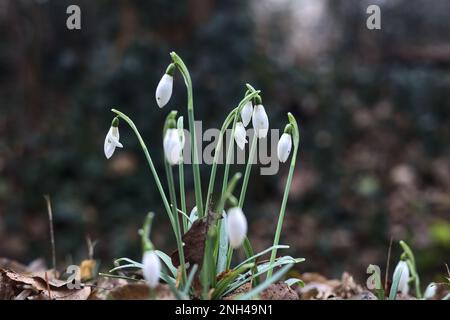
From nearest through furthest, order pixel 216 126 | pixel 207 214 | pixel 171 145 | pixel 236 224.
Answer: pixel 236 224 < pixel 171 145 < pixel 207 214 < pixel 216 126

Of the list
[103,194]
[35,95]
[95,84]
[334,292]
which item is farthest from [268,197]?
[334,292]

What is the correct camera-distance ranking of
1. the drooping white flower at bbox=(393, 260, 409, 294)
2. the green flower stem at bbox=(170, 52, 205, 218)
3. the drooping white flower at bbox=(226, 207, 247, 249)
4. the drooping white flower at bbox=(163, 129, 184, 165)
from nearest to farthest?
1. the drooping white flower at bbox=(226, 207, 247, 249)
2. the drooping white flower at bbox=(163, 129, 184, 165)
3. the green flower stem at bbox=(170, 52, 205, 218)
4. the drooping white flower at bbox=(393, 260, 409, 294)

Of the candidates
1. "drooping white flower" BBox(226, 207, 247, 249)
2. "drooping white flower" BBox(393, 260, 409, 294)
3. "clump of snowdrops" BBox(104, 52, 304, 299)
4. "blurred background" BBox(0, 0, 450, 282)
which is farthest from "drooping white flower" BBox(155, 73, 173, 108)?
"blurred background" BBox(0, 0, 450, 282)

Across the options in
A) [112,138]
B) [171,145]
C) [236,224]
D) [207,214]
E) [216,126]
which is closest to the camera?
[236,224]

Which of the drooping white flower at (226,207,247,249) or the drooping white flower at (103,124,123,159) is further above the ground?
the drooping white flower at (103,124,123,159)

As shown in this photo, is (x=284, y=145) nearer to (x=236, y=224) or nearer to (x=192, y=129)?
(x=192, y=129)

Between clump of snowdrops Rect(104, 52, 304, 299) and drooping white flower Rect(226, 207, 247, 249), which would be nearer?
drooping white flower Rect(226, 207, 247, 249)

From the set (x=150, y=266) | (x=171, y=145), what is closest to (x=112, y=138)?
(x=171, y=145)

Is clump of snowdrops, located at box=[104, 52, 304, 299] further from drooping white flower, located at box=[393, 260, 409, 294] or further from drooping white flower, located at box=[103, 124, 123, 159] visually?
drooping white flower, located at box=[393, 260, 409, 294]

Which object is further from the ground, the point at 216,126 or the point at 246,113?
the point at 246,113
